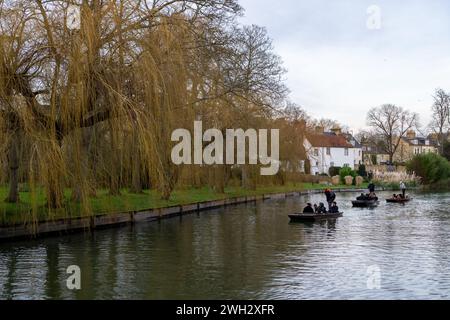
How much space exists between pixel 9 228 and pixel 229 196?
68.0 feet

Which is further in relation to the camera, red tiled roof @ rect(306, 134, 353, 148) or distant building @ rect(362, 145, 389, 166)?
distant building @ rect(362, 145, 389, 166)

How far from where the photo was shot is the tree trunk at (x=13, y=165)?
652 inches

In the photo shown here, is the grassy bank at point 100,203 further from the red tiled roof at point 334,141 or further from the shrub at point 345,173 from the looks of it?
the red tiled roof at point 334,141

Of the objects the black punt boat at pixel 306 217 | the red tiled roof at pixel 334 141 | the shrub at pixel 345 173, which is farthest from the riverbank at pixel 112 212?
the red tiled roof at pixel 334 141

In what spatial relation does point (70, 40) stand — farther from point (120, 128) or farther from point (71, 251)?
point (71, 251)

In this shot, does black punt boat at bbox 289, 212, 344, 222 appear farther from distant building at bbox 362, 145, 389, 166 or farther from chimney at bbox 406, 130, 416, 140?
chimney at bbox 406, 130, 416, 140

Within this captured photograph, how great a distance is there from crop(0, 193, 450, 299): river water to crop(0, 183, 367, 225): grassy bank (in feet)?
2.74

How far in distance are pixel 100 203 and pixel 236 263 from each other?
8725 millimetres

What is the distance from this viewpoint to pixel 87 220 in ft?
63.4

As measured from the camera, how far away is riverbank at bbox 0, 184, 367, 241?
1738cm

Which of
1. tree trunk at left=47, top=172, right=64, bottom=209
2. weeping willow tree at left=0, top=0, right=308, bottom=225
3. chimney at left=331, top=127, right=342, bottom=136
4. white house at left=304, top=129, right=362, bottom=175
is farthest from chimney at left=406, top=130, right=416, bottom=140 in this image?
tree trunk at left=47, top=172, right=64, bottom=209

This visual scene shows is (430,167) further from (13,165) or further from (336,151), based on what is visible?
(13,165)

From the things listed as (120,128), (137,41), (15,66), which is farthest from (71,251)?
(137,41)
